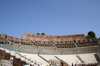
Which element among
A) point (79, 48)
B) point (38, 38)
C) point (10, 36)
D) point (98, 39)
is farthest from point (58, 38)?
point (10, 36)

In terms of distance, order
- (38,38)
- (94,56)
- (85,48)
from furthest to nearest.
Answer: (38,38), (85,48), (94,56)

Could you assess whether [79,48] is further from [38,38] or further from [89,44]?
[38,38]

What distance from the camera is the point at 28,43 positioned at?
139 feet

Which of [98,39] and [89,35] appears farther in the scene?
[89,35]

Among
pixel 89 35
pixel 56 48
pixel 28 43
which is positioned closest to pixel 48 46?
pixel 56 48

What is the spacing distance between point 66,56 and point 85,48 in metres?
6.19

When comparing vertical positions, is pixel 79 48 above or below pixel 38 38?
below

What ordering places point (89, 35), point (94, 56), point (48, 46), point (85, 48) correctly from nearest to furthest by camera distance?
point (94, 56)
point (85, 48)
point (48, 46)
point (89, 35)

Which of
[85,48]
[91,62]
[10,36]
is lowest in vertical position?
[91,62]

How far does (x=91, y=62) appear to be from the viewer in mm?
34938

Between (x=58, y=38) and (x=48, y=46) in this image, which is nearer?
(x=48, y=46)

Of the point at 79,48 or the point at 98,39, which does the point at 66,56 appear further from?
the point at 98,39

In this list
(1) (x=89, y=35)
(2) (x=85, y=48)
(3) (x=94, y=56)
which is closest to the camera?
(3) (x=94, y=56)

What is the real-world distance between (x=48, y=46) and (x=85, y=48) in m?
10.3
